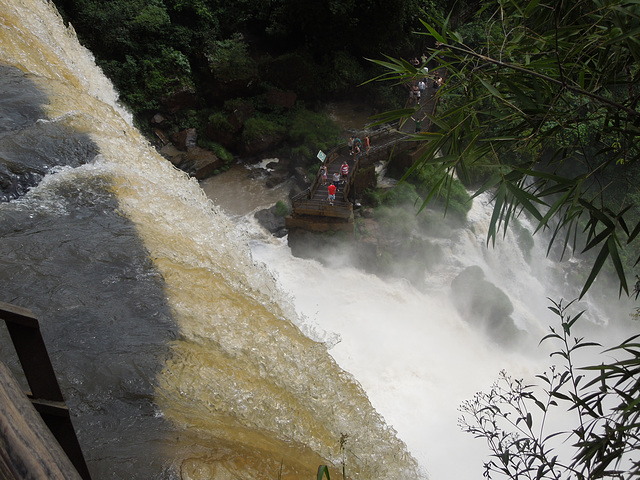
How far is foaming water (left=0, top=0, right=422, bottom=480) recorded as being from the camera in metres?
3.26

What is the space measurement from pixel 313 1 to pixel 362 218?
7.59 metres

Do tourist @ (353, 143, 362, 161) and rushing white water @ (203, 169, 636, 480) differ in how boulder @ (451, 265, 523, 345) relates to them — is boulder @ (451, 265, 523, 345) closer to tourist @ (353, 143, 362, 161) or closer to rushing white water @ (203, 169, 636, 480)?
→ rushing white water @ (203, 169, 636, 480)

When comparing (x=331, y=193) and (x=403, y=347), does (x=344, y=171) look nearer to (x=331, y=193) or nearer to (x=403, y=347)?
(x=331, y=193)

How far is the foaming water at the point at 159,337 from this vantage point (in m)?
3.26

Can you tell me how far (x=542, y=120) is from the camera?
259 centimetres

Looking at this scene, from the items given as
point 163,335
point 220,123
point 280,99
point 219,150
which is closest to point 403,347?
point 163,335

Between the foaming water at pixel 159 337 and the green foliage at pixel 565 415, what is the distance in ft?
4.26

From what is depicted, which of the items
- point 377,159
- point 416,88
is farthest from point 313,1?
point 377,159

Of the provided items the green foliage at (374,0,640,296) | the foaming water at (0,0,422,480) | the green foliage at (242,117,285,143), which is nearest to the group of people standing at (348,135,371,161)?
the green foliage at (242,117,285,143)

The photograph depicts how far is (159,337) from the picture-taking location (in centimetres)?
399

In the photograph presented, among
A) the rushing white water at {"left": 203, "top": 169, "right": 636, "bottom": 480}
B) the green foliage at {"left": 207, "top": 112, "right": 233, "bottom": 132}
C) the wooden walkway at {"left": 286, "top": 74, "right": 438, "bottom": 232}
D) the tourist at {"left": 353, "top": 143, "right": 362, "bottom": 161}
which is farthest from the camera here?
the green foliage at {"left": 207, "top": 112, "right": 233, "bottom": 132}

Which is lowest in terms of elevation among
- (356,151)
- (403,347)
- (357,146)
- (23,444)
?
(23,444)

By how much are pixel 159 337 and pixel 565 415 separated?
8498 millimetres

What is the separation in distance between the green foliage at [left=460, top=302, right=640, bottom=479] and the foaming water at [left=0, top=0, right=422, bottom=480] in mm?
1300
